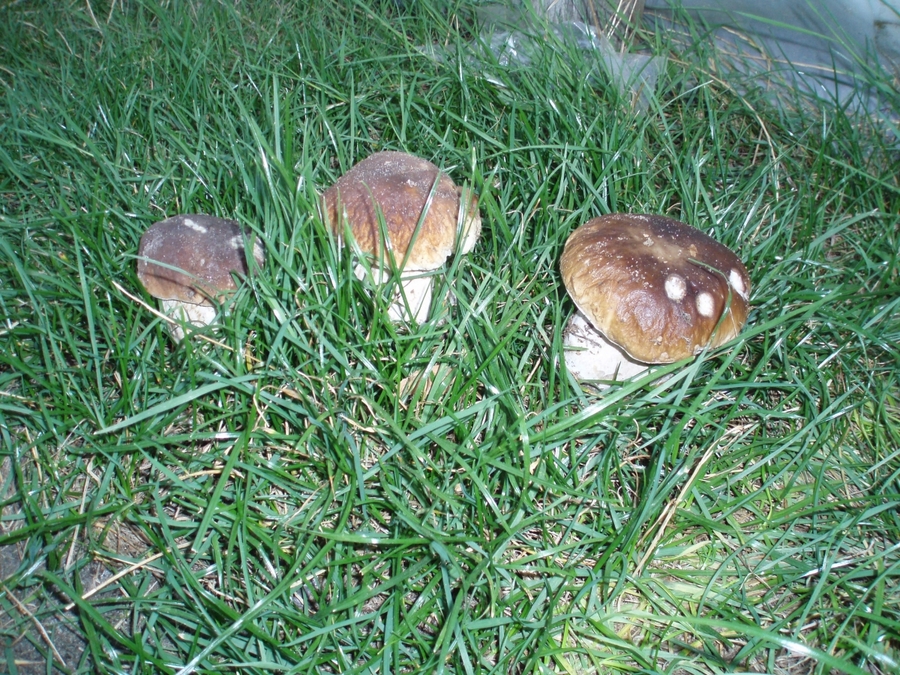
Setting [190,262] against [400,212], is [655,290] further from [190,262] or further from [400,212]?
[190,262]

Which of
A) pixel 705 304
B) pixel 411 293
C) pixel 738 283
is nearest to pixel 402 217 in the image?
pixel 411 293

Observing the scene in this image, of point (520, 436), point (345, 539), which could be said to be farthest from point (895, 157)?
point (345, 539)

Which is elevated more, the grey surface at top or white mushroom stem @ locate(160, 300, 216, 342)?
the grey surface at top

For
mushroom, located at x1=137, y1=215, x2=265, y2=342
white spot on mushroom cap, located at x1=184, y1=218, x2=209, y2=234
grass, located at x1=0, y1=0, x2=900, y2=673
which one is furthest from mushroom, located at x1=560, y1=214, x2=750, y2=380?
white spot on mushroom cap, located at x1=184, y1=218, x2=209, y2=234

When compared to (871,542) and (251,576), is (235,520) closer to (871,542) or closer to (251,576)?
(251,576)

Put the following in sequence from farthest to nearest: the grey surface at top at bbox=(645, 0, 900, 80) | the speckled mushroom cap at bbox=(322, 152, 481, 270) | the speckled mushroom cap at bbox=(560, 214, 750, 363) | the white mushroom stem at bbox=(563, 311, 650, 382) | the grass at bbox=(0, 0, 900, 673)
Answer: the grey surface at top at bbox=(645, 0, 900, 80) < the white mushroom stem at bbox=(563, 311, 650, 382) < the speckled mushroom cap at bbox=(322, 152, 481, 270) < the speckled mushroom cap at bbox=(560, 214, 750, 363) < the grass at bbox=(0, 0, 900, 673)

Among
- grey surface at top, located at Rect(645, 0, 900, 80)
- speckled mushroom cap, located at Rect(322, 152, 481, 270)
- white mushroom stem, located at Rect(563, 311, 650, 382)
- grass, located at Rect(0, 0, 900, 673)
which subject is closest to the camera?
grass, located at Rect(0, 0, 900, 673)

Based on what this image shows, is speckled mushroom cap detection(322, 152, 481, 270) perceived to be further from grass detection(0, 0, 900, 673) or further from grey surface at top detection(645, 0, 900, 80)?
grey surface at top detection(645, 0, 900, 80)
